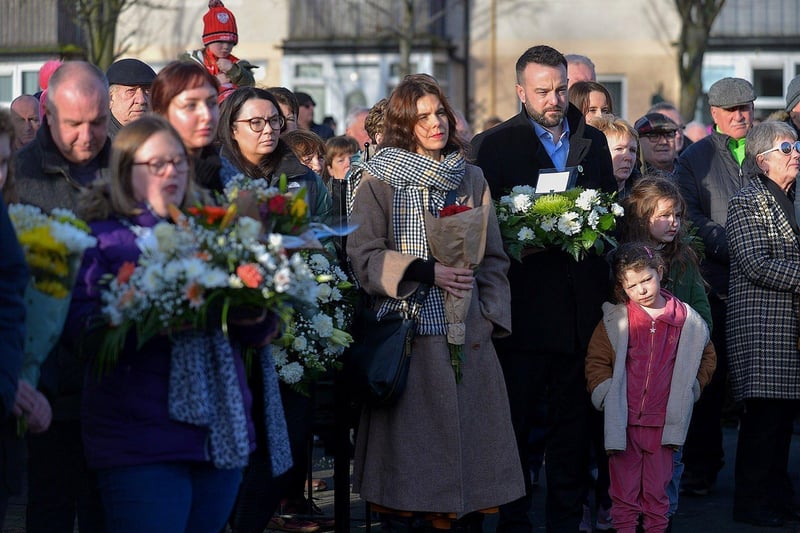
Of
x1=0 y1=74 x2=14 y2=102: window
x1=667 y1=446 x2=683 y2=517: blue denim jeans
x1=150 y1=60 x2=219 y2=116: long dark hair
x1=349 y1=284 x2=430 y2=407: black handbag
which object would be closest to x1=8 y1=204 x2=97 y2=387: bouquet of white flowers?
x1=150 y1=60 x2=219 y2=116: long dark hair

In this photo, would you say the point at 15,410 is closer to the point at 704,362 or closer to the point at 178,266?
the point at 178,266

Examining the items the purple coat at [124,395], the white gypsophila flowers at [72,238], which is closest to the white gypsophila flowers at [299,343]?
the purple coat at [124,395]

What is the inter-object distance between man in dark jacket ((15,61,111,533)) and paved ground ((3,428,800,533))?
2331 mm

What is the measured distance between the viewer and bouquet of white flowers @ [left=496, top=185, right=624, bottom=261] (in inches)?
248

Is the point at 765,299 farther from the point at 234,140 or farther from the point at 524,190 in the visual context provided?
the point at 234,140

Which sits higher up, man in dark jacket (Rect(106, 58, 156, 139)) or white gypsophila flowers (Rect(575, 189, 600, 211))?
man in dark jacket (Rect(106, 58, 156, 139))

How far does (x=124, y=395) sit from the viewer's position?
4273 millimetres

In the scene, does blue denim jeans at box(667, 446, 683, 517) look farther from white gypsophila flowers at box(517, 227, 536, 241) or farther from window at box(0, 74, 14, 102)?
window at box(0, 74, 14, 102)

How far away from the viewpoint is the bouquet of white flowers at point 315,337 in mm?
5855

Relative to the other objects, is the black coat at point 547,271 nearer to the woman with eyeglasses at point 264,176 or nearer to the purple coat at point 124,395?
the woman with eyeglasses at point 264,176

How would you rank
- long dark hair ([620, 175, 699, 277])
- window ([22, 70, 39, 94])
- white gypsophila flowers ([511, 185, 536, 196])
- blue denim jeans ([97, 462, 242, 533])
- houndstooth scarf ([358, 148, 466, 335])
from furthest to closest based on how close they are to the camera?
window ([22, 70, 39, 94]), long dark hair ([620, 175, 699, 277]), white gypsophila flowers ([511, 185, 536, 196]), houndstooth scarf ([358, 148, 466, 335]), blue denim jeans ([97, 462, 242, 533])

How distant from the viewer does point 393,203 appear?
6098 millimetres

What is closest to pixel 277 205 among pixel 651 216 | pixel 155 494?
pixel 155 494

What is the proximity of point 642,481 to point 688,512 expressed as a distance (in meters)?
1.28
